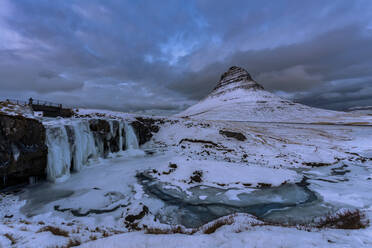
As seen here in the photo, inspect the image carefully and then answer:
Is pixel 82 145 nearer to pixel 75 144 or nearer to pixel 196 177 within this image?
pixel 75 144

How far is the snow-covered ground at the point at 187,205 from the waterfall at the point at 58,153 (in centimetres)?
74

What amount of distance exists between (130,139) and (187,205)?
59.7 feet

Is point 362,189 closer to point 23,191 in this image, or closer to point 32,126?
point 23,191

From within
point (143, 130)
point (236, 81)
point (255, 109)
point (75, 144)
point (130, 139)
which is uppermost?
point (236, 81)

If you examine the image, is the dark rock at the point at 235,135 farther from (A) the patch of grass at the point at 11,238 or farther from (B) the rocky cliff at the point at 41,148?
(A) the patch of grass at the point at 11,238

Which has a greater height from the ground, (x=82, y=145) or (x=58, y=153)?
(x=82, y=145)

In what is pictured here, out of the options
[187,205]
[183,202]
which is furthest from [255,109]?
[187,205]

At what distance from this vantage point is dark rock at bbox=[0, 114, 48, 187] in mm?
10945

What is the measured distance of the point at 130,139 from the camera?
2488cm

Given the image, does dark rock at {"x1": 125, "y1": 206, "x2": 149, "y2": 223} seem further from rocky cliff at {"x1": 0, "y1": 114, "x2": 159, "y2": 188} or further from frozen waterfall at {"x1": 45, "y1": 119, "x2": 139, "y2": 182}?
rocky cliff at {"x1": 0, "y1": 114, "x2": 159, "y2": 188}

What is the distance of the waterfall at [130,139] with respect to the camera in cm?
2425

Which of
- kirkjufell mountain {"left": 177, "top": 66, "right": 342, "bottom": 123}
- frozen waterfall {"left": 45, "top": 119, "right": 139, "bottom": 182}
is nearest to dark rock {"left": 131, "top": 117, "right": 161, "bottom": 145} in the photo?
frozen waterfall {"left": 45, "top": 119, "right": 139, "bottom": 182}

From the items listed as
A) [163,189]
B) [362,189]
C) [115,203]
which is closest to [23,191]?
[115,203]

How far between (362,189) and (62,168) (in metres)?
24.4
